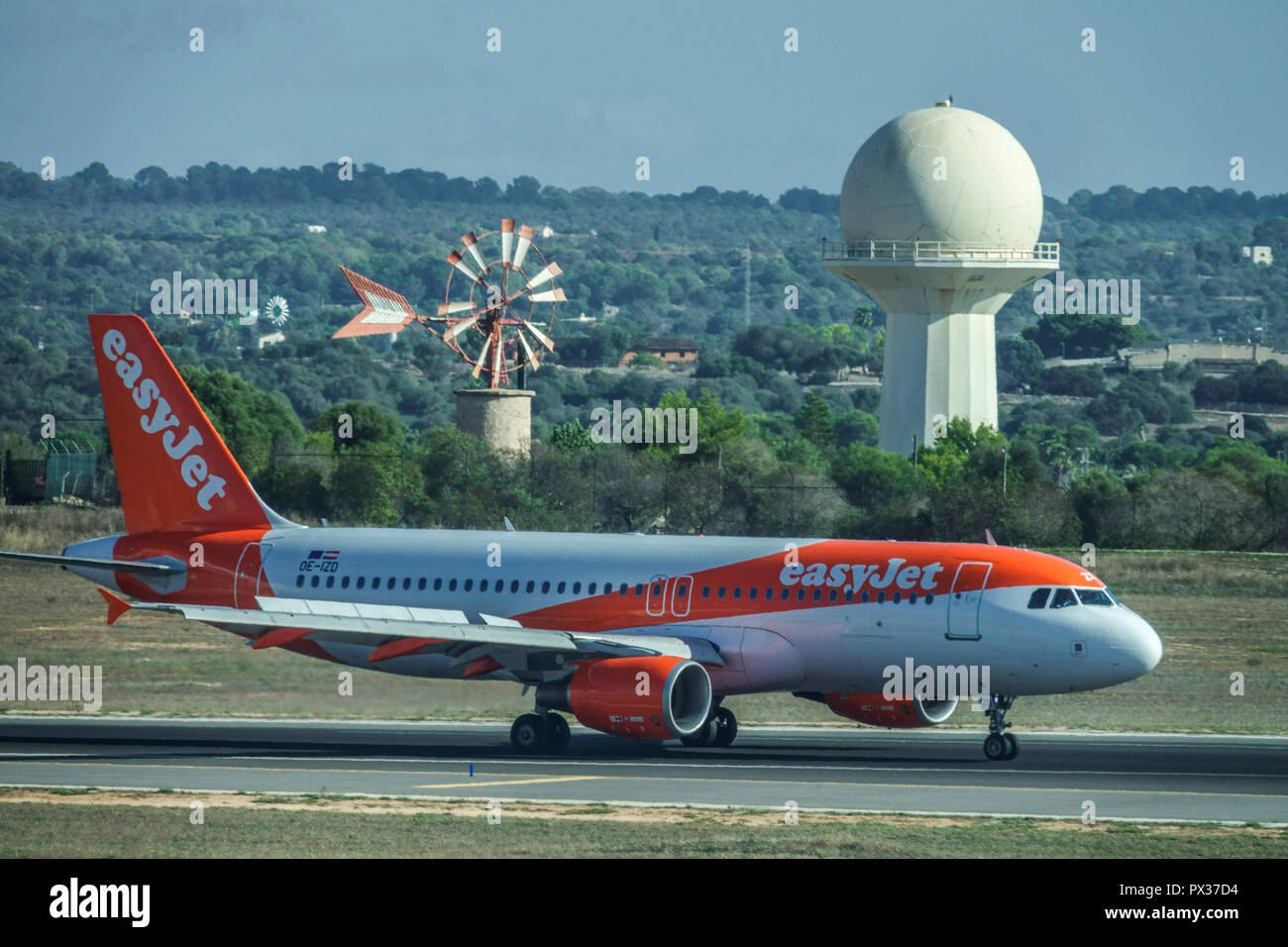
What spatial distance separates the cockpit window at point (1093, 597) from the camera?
37.7 meters

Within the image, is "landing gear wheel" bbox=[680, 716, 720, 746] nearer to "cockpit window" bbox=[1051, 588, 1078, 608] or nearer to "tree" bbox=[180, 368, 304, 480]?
"cockpit window" bbox=[1051, 588, 1078, 608]

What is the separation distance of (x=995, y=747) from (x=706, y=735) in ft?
19.5

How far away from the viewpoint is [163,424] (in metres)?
45.3

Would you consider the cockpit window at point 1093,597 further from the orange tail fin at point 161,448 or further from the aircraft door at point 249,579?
the orange tail fin at point 161,448

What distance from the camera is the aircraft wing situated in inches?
1513

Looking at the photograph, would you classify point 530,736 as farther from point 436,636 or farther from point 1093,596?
point 1093,596

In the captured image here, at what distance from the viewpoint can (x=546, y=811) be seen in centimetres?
3094

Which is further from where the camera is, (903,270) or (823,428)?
(823,428)

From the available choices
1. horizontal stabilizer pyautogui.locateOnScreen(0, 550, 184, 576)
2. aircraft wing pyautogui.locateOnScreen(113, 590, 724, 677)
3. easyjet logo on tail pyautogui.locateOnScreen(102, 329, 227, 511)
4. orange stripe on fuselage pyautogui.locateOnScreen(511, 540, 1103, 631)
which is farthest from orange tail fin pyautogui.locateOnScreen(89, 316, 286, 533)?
orange stripe on fuselage pyautogui.locateOnScreen(511, 540, 1103, 631)
